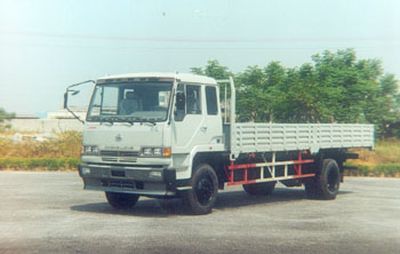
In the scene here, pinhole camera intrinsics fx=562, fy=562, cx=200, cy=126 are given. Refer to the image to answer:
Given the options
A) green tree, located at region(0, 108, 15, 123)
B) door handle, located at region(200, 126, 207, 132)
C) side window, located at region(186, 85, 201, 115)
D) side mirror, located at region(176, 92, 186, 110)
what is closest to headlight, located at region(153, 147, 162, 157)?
side mirror, located at region(176, 92, 186, 110)

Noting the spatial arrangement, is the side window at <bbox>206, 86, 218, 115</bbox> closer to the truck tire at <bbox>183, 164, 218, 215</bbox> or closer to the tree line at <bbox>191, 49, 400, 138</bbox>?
the truck tire at <bbox>183, 164, 218, 215</bbox>

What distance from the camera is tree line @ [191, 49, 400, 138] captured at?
1072 inches

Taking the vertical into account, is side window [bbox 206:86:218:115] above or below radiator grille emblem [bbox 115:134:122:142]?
above

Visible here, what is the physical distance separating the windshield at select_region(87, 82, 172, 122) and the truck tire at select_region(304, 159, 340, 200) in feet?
16.5

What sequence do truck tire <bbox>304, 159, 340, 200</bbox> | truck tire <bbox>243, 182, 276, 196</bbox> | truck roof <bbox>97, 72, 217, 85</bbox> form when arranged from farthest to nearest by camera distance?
truck tire <bbox>243, 182, 276, 196</bbox>
truck tire <bbox>304, 159, 340, 200</bbox>
truck roof <bbox>97, 72, 217, 85</bbox>

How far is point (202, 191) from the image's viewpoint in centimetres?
1036

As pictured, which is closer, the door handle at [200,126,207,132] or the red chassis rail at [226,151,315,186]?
the door handle at [200,126,207,132]

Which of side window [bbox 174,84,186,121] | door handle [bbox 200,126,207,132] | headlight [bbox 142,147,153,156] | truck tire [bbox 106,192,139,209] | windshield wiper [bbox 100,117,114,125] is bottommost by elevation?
truck tire [bbox 106,192,139,209]

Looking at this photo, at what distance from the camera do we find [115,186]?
1012cm

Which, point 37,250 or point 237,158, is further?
point 237,158

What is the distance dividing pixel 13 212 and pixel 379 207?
7549 millimetres

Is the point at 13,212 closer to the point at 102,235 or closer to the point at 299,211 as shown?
the point at 102,235

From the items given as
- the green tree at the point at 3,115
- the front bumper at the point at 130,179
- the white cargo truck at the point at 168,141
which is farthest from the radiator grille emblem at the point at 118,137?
the green tree at the point at 3,115

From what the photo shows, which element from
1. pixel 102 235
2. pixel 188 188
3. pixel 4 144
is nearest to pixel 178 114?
pixel 188 188
